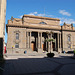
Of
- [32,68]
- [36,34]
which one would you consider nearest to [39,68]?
[32,68]

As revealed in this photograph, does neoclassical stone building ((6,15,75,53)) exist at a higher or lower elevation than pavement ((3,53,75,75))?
higher

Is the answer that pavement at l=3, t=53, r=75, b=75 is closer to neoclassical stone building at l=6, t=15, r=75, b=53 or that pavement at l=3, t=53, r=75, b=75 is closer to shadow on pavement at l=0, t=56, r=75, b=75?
shadow on pavement at l=0, t=56, r=75, b=75

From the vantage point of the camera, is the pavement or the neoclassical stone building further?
the neoclassical stone building

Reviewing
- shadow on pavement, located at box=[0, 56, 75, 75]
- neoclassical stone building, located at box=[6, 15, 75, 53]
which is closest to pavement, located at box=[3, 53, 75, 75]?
shadow on pavement, located at box=[0, 56, 75, 75]

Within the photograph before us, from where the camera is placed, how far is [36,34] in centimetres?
4088

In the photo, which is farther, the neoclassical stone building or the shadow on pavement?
the neoclassical stone building

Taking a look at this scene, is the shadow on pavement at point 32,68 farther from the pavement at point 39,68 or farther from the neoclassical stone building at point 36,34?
the neoclassical stone building at point 36,34

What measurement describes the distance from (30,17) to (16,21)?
6.23 metres

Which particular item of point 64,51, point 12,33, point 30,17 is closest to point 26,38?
point 12,33

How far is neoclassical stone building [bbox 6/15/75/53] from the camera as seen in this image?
119 ft

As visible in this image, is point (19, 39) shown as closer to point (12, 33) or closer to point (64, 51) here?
point (12, 33)

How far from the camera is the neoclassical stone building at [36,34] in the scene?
3625 centimetres

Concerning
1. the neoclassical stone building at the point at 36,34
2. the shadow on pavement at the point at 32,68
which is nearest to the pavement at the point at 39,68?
the shadow on pavement at the point at 32,68

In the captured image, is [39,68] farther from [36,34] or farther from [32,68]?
[36,34]
